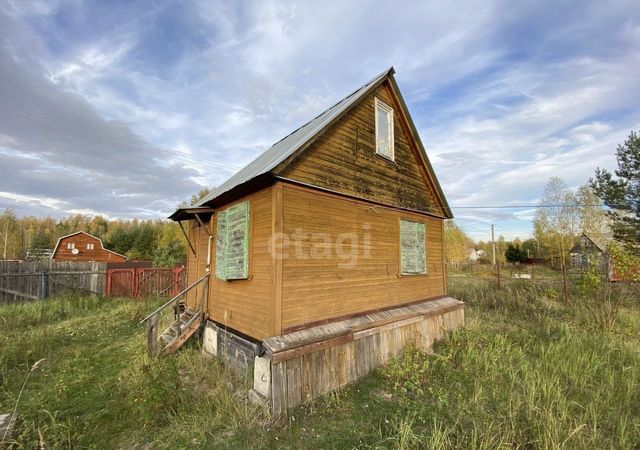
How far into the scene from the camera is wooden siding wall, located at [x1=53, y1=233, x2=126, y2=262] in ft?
119

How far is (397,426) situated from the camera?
14.0 feet

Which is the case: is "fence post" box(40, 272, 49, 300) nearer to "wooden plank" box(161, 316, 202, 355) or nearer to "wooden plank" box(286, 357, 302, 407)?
"wooden plank" box(161, 316, 202, 355)

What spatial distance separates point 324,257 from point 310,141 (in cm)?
223

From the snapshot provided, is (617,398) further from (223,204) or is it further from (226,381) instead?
(223,204)

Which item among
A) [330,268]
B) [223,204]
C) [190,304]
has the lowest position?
[190,304]

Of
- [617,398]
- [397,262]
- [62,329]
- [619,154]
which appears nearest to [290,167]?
[397,262]

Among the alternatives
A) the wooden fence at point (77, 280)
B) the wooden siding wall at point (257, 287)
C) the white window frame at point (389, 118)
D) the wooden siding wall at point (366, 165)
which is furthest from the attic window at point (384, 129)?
the wooden fence at point (77, 280)

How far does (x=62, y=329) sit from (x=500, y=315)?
13.9 metres

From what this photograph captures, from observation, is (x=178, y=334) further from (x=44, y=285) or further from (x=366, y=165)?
(x=44, y=285)

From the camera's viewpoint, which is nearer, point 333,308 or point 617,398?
point 617,398

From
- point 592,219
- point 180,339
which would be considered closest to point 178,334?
point 180,339

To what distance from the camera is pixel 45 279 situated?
40.9ft

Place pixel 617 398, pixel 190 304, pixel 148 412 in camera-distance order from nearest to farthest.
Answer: pixel 148 412, pixel 617 398, pixel 190 304

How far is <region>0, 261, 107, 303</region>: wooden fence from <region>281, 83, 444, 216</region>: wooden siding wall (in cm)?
1328
